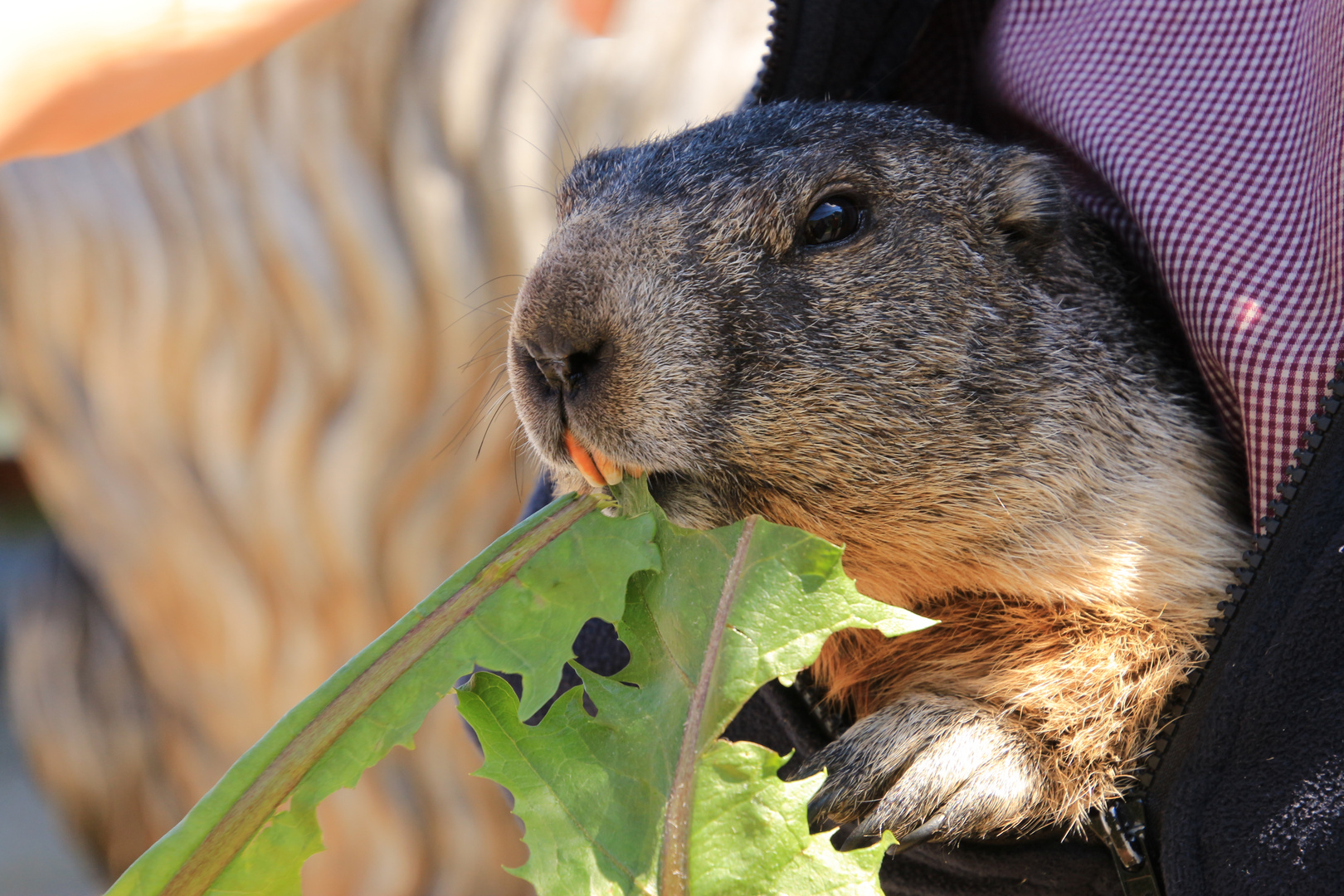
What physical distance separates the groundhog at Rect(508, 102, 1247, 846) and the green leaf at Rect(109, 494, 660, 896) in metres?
0.17

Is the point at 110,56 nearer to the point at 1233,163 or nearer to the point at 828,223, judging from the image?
the point at 828,223

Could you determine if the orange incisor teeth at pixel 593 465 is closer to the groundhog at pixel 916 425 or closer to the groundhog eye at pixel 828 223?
the groundhog at pixel 916 425

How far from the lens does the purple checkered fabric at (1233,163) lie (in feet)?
3.34

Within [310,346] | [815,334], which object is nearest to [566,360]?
[815,334]

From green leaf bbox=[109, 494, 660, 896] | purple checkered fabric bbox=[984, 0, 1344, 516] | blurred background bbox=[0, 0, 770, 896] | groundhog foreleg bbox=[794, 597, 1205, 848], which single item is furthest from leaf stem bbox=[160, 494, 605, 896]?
blurred background bbox=[0, 0, 770, 896]

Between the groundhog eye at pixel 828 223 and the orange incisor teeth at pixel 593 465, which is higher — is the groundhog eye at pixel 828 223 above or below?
above

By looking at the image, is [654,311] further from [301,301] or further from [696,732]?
[301,301]

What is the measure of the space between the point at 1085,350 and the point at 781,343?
450 mm

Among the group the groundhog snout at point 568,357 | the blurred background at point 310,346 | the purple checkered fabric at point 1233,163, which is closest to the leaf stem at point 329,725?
the groundhog snout at point 568,357

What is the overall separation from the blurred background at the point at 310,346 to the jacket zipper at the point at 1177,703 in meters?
1.97

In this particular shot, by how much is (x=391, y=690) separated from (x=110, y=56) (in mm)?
741

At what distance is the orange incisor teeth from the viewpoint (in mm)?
1028

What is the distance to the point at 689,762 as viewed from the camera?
2.59 ft

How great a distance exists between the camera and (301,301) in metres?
2.80
